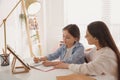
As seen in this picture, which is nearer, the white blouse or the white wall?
the white blouse

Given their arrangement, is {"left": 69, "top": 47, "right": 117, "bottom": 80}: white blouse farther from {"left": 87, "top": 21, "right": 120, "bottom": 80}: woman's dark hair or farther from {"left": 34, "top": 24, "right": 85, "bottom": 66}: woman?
{"left": 34, "top": 24, "right": 85, "bottom": 66}: woman

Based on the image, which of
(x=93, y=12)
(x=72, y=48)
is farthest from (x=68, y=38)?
(x=93, y=12)

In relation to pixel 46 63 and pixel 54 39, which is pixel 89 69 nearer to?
pixel 46 63

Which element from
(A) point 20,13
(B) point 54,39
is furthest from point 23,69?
(B) point 54,39

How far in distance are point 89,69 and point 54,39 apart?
85.8 inches

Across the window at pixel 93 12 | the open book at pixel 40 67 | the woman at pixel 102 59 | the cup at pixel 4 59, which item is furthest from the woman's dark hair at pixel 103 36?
the window at pixel 93 12

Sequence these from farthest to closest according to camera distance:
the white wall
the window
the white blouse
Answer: the white wall, the window, the white blouse

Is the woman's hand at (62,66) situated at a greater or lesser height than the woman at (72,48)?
lesser

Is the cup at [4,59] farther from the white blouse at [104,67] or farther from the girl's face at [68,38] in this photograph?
the white blouse at [104,67]

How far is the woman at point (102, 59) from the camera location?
1.44m

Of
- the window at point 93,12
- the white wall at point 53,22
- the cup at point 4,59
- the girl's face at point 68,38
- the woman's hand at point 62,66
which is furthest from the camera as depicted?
the white wall at point 53,22

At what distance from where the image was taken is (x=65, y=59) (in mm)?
1889

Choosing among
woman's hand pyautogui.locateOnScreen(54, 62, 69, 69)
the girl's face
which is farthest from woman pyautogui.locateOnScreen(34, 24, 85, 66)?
woman's hand pyautogui.locateOnScreen(54, 62, 69, 69)

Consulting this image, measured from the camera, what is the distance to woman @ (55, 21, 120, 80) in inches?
56.6
